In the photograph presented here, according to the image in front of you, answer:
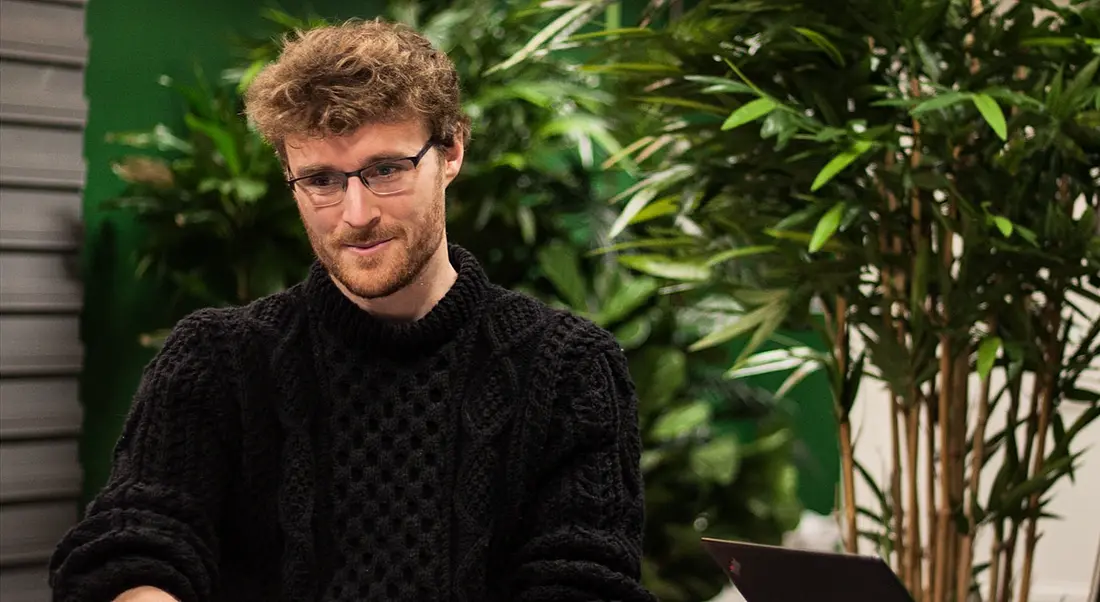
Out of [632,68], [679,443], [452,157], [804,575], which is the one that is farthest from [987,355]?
[679,443]

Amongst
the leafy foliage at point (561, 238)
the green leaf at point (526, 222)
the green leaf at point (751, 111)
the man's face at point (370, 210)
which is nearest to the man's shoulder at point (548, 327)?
the man's face at point (370, 210)

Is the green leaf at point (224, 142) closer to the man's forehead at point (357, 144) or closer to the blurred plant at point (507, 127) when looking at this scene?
the blurred plant at point (507, 127)

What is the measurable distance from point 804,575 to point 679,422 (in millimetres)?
2134

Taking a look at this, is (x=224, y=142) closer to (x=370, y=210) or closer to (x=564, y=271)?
(x=564, y=271)

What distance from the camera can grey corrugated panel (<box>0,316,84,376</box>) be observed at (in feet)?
10.1

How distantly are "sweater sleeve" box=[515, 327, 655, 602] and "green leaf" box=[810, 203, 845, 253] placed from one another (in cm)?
72

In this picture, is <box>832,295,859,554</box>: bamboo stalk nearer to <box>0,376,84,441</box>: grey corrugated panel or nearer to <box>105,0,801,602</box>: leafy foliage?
<box>105,0,801,602</box>: leafy foliage

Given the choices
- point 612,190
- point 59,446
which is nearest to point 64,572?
point 59,446

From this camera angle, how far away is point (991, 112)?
2.10 m

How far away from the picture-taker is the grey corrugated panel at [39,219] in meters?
3.08

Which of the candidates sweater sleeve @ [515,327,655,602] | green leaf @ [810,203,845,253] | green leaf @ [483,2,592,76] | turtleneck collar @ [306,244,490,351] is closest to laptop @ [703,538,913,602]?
sweater sleeve @ [515,327,655,602]

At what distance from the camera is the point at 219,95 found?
3.50 meters

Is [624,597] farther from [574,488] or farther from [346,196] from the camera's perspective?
[346,196]

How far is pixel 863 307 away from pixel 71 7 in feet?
6.53
